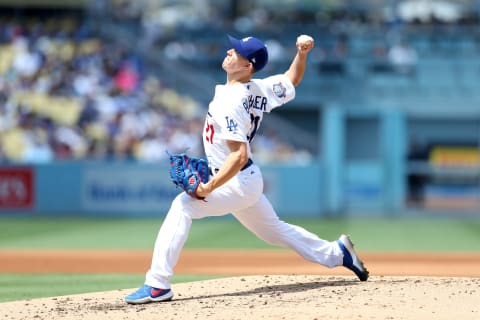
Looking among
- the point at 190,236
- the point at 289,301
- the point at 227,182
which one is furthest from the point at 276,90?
the point at 190,236

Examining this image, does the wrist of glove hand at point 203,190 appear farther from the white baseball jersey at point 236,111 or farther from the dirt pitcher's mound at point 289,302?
the dirt pitcher's mound at point 289,302

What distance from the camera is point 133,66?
22516 millimetres

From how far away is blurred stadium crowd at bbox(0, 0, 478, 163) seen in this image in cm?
1981

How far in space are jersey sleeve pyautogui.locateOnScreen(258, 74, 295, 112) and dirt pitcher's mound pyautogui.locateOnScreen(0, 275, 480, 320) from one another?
1.39m

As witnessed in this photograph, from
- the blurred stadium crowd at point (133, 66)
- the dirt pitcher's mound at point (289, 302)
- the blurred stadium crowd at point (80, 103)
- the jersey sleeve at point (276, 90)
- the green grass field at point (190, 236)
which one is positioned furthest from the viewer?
the blurred stadium crowd at point (133, 66)

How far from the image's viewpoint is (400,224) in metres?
18.2

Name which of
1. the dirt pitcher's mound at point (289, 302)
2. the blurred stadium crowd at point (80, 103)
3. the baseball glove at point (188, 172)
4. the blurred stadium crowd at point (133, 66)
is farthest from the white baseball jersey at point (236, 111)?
the blurred stadium crowd at point (80, 103)

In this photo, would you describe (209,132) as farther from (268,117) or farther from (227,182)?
(268,117)

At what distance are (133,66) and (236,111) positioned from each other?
16.4 m

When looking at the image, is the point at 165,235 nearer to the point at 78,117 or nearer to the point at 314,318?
the point at 314,318

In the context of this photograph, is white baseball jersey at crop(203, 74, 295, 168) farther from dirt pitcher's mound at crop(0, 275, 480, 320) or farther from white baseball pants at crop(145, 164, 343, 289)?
dirt pitcher's mound at crop(0, 275, 480, 320)

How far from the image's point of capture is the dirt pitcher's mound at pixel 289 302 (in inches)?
234

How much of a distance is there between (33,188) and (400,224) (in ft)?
24.6

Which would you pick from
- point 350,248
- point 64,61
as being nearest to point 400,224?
point 64,61
